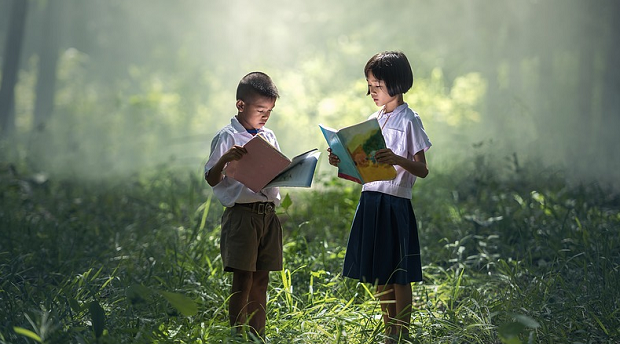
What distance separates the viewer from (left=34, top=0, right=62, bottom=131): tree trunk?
14625 mm

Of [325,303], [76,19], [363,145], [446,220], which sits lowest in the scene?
[325,303]

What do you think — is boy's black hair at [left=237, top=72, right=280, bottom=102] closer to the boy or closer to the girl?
the boy

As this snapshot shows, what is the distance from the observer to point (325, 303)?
3.48 meters

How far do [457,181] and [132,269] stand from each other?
4.18 meters

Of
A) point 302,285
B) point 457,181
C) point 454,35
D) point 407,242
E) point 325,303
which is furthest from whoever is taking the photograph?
point 454,35

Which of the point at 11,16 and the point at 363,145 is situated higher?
the point at 11,16

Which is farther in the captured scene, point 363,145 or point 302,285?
point 302,285

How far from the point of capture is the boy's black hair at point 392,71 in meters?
2.98

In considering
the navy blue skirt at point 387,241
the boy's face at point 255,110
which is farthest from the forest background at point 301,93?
the boy's face at point 255,110

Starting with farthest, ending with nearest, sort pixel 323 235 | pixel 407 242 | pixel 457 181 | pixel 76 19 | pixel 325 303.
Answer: pixel 76 19 < pixel 457 181 < pixel 323 235 < pixel 325 303 < pixel 407 242

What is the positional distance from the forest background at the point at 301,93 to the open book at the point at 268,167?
1066mm

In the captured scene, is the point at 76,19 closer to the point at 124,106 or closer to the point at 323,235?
the point at 124,106

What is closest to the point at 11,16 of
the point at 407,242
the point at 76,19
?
the point at 76,19

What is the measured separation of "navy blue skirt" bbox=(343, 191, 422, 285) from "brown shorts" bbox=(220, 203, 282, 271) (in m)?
0.41
